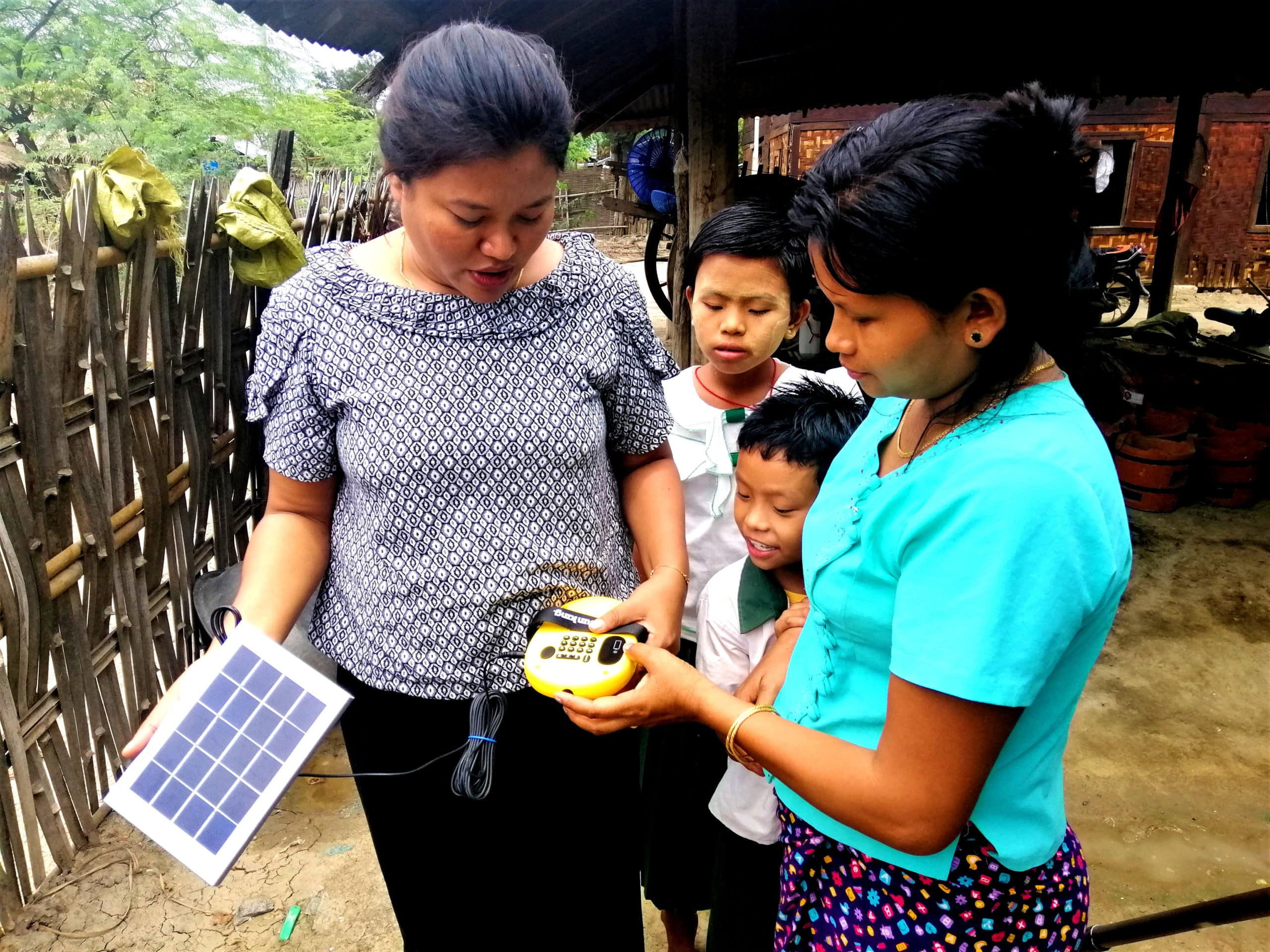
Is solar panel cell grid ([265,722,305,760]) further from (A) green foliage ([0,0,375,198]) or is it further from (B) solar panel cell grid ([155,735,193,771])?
(A) green foliage ([0,0,375,198])

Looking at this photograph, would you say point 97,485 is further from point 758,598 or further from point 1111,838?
point 1111,838

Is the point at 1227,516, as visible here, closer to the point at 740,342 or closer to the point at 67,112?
the point at 740,342

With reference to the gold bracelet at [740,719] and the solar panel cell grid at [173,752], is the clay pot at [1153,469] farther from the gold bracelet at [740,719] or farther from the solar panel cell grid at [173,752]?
the solar panel cell grid at [173,752]

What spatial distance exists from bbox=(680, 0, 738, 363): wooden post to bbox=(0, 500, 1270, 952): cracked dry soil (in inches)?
113

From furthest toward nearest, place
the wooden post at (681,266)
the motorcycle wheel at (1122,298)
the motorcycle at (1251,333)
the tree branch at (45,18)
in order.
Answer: the tree branch at (45,18), the motorcycle wheel at (1122,298), the motorcycle at (1251,333), the wooden post at (681,266)

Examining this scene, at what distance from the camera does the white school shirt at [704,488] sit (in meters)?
1.91

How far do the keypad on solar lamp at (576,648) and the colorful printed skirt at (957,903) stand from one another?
40 centimetres

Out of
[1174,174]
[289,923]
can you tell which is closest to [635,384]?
[289,923]

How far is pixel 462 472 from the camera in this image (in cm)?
125

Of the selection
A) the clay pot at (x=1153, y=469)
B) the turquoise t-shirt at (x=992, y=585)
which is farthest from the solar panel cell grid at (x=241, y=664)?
the clay pot at (x=1153, y=469)

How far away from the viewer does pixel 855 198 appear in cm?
85

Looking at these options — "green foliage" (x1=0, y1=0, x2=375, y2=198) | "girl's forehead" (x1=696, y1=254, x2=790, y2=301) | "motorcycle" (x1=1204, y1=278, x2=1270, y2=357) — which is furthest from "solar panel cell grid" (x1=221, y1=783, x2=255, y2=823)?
"green foliage" (x1=0, y1=0, x2=375, y2=198)

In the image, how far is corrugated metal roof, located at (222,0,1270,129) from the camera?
4148 mm

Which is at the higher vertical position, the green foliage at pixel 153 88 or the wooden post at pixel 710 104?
the green foliage at pixel 153 88
